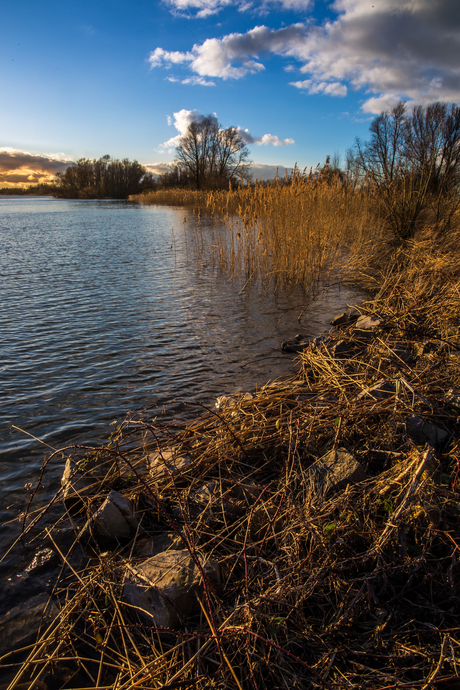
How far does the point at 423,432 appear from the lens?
207 centimetres

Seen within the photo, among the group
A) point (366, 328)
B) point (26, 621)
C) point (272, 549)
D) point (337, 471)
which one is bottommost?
point (26, 621)

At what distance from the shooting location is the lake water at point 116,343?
3.05 meters

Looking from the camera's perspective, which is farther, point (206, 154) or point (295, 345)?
point (206, 154)

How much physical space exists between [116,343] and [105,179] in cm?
6430

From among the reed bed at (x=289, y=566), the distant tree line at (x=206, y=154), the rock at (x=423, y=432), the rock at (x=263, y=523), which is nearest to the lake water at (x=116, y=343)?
the reed bed at (x=289, y=566)

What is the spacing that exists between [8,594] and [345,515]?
1.60 metres

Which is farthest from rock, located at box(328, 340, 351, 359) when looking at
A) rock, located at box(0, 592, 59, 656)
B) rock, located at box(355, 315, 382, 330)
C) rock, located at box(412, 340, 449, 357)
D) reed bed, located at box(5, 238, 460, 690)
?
rock, located at box(0, 592, 59, 656)

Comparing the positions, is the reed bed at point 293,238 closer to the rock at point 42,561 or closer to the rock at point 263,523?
the rock at point 263,523

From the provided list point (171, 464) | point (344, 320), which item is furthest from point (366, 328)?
point (171, 464)

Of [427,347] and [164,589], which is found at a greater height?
[427,347]

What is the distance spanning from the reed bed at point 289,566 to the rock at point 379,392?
14 millimetres

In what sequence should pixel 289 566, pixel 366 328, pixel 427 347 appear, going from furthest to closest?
pixel 366 328, pixel 427 347, pixel 289 566

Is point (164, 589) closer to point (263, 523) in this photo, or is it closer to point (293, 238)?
point (263, 523)

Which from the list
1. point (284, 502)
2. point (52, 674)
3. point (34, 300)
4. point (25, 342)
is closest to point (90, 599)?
point (52, 674)
